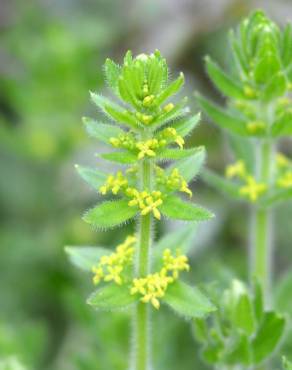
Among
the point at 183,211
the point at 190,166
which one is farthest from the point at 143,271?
the point at 190,166

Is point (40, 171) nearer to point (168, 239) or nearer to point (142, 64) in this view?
point (168, 239)

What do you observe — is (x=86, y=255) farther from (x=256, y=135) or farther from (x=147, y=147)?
(x=256, y=135)

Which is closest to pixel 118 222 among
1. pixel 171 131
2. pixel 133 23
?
pixel 171 131

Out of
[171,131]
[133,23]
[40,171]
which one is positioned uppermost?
[133,23]

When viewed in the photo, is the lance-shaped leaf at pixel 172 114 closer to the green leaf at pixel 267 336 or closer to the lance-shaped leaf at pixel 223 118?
the lance-shaped leaf at pixel 223 118

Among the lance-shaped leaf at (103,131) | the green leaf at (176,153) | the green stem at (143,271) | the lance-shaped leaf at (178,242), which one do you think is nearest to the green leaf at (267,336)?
the lance-shaped leaf at (178,242)

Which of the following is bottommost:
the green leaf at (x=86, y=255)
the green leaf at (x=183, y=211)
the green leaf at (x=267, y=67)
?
the green leaf at (x=183, y=211)

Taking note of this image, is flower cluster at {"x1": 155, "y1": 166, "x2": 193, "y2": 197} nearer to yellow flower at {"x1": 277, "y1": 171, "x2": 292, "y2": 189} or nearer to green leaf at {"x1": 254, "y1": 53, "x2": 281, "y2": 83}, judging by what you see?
green leaf at {"x1": 254, "y1": 53, "x2": 281, "y2": 83}
